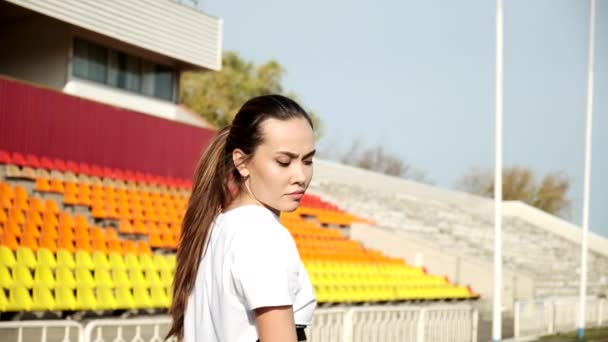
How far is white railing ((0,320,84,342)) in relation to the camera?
266 inches

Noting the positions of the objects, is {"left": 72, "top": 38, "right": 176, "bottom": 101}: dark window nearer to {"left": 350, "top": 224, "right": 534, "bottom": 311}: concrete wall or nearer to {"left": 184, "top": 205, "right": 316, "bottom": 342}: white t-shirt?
{"left": 350, "top": 224, "right": 534, "bottom": 311}: concrete wall

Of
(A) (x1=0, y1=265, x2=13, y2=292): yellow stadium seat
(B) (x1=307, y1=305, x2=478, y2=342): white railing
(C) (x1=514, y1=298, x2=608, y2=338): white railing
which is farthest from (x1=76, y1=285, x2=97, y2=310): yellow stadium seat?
(C) (x1=514, y1=298, x2=608, y2=338): white railing

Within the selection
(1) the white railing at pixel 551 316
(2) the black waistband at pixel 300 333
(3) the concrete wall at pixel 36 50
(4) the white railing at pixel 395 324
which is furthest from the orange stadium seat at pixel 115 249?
(2) the black waistband at pixel 300 333

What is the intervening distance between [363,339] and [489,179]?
53555mm

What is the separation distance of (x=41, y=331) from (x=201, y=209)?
523cm

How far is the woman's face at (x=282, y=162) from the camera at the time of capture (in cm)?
205

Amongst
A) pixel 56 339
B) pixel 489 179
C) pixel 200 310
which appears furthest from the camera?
pixel 489 179

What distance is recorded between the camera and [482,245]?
91.6 ft

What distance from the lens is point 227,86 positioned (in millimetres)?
50000

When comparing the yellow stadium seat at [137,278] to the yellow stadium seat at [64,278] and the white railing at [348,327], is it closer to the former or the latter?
the yellow stadium seat at [64,278]

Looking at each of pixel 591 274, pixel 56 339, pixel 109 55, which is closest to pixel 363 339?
pixel 56 339

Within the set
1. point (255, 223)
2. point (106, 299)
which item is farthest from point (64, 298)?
point (255, 223)

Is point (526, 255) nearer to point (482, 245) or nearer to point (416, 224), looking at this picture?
point (482, 245)

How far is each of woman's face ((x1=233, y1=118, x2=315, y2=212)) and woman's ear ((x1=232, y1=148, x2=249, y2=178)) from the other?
4cm
